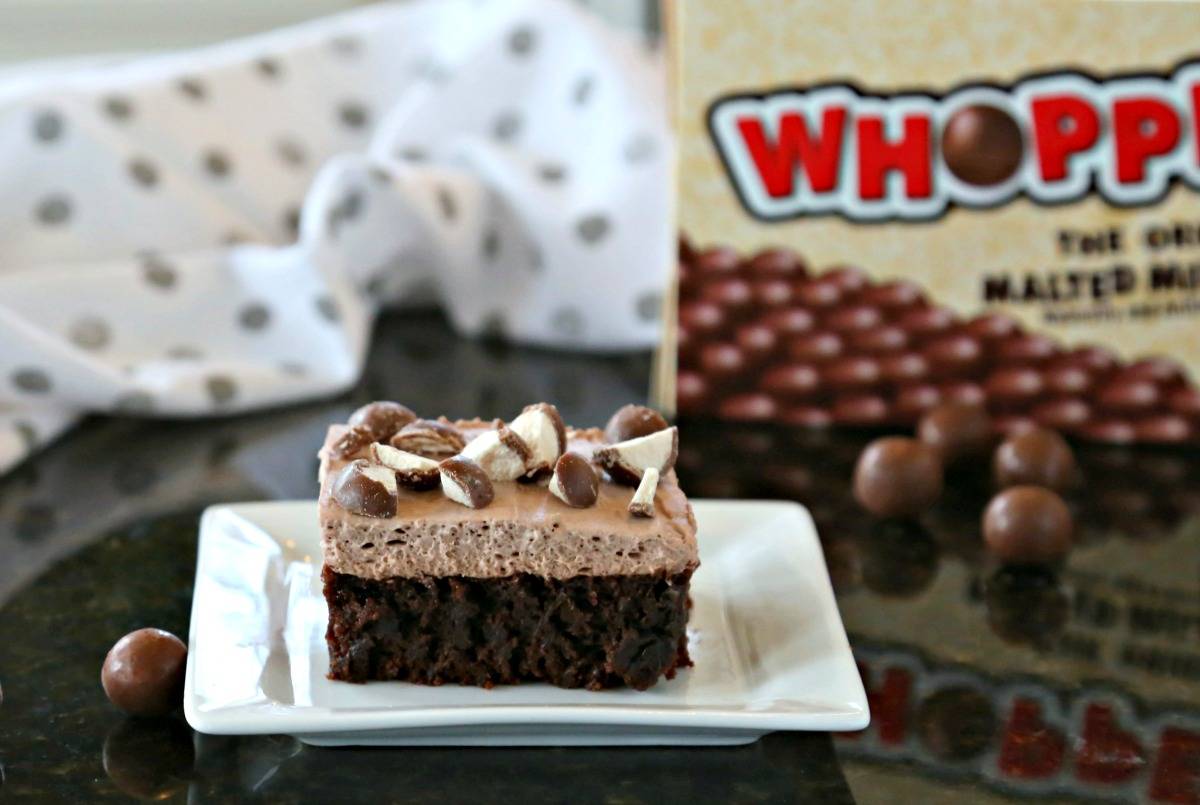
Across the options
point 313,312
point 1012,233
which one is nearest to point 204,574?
point 313,312

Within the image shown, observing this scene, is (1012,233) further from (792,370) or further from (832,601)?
(832,601)

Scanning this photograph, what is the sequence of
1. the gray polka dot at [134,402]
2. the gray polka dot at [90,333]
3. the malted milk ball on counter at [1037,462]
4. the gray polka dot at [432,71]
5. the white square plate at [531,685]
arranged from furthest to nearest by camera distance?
the gray polka dot at [432,71] → the gray polka dot at [90,333] → the gray polka dot at [134,402] → the malted milk ball on counter at [1037,462] → the white square plate at [531,685]

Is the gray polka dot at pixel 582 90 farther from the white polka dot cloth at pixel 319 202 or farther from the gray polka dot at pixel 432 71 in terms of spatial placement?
the gray polka dot at pixel 432 71

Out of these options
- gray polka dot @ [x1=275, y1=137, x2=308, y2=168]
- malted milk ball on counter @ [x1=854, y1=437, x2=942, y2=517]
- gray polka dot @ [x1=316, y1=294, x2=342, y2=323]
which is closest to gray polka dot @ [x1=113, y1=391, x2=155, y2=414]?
gray polka dot @ [x1=316, y1=294, x2=342, y2=323]

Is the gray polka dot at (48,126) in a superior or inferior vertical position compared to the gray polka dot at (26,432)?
superior

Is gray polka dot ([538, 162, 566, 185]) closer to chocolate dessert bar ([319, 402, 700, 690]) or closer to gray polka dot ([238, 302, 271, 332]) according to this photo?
gray polka dot ([238, 302, 271, 332])

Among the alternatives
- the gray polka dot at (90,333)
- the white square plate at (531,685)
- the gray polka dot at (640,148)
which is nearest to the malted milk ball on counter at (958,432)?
the white square plate at (531,685)

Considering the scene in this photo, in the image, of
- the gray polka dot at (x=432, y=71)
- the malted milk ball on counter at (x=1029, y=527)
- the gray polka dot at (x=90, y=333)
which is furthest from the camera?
the gray polka dot at (x=432, y=71)
